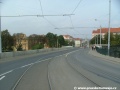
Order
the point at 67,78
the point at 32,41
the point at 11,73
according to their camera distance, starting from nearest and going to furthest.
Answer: the point at 67,78 < the point at 11,73 < the point at 32,41

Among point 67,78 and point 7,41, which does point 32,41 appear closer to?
point 7,41

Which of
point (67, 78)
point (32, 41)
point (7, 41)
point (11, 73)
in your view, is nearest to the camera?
point (67, 78)

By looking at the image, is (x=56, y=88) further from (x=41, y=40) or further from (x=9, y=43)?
(x=41, y=40)

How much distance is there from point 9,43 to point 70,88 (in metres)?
A: 102

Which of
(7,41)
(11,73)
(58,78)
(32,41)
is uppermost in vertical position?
(32,41)

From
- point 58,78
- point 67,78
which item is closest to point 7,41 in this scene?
point 58,78

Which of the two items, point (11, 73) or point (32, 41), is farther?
point (32, 41)

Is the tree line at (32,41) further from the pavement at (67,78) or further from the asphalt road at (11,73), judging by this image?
the pavement at (67,78)

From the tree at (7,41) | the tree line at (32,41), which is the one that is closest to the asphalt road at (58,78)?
the tree line at (32,41)

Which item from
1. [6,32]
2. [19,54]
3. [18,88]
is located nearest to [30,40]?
[6,32]

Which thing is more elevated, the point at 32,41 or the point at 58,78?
the point at 32,41

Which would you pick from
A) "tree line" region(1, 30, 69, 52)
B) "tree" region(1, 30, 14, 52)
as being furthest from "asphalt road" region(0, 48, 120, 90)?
"tree" region(1, 30, 14, 52)

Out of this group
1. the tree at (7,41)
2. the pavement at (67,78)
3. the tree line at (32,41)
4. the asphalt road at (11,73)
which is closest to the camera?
the pavement at (67,78)

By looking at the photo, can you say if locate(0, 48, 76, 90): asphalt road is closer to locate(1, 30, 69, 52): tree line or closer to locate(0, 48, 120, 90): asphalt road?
locate(0, 48, 120, 90): asphalt road
